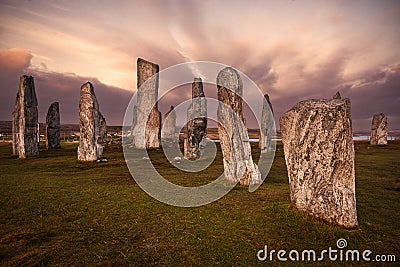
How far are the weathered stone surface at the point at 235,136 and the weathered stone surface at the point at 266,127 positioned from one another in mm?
17517

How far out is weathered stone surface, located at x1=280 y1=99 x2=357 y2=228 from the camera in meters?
6.46

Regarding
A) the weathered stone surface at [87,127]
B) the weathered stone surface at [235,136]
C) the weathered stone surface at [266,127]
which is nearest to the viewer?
the weathered stone surface at [235,136]

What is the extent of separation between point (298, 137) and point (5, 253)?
25.1 ft

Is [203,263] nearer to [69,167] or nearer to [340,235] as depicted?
[340,235]

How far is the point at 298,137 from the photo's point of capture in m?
7.14

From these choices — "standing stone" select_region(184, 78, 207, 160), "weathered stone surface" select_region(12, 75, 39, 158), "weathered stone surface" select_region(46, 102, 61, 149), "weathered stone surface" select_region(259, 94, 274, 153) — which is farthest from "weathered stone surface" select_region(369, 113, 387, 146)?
"weathered stone surface" select_region(46, 102, 61, 149)

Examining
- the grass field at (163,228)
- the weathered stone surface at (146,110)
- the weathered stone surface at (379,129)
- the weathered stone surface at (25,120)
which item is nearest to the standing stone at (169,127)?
the weathered stone surface at (146,110)

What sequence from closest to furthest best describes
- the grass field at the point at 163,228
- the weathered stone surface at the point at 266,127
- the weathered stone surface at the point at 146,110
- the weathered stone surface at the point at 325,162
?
the grass field at the point at 163,228
the weathered stone surface at the point at 325,162
the weathered stone surface at the point at 146,110
the weathered stone surface at the point at 266,127

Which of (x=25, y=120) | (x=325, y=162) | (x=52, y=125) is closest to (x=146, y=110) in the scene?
(x=52, y=125)

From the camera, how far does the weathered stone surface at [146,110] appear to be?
29.1 meters

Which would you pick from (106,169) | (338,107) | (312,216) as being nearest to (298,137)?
(338,107)

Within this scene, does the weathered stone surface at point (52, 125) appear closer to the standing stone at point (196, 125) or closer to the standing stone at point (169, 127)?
the standing stone at point (169, 127)

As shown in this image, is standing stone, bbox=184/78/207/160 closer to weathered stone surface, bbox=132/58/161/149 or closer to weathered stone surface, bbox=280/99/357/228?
weathered stone surface, bbox=132/58/161/149

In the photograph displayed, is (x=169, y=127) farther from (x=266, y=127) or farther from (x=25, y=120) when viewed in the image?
(x=25, y=120)
